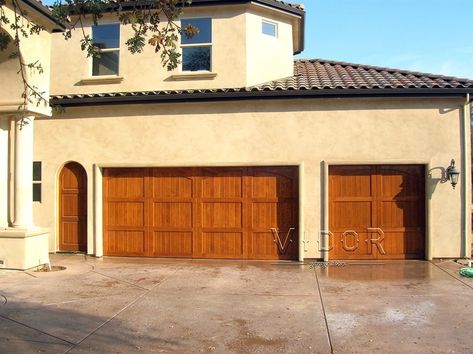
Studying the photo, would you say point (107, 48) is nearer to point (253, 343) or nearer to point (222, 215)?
point (222, 215)

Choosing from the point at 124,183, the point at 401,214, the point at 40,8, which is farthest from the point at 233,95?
the point at 401,214

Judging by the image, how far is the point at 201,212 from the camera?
10.8 metres

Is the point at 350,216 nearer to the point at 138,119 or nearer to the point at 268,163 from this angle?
the point at 268,163

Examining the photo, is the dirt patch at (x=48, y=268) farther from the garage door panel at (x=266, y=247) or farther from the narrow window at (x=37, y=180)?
the garage door panel at (x=266, y=247)

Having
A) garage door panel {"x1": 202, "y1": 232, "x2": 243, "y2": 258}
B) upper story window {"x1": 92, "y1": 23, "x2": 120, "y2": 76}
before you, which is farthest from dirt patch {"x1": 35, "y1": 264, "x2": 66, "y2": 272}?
upper story window {"x1": 92, "y1": 23, "x2": 120, "y2": 76}

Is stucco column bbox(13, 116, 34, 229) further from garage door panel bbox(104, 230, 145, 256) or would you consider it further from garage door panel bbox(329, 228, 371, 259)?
garage door panel bbox(329, 228, 371, 259)

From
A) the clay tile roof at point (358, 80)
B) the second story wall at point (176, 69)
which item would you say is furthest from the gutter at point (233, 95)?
the second story wall at point (176, 69)

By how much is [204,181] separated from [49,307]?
16.2 ft

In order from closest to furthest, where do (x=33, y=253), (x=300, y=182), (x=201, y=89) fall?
(x=33, y=253)
(x=300, y=182)
(x=201, y=89)

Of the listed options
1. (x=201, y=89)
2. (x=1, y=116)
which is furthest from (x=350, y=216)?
(x=1, y=116)

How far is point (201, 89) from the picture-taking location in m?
11.3

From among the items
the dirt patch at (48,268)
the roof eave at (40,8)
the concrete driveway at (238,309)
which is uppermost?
the roof eave at (40,8)

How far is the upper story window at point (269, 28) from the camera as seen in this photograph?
39.9 ft

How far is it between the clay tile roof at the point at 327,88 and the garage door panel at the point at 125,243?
3186mm
